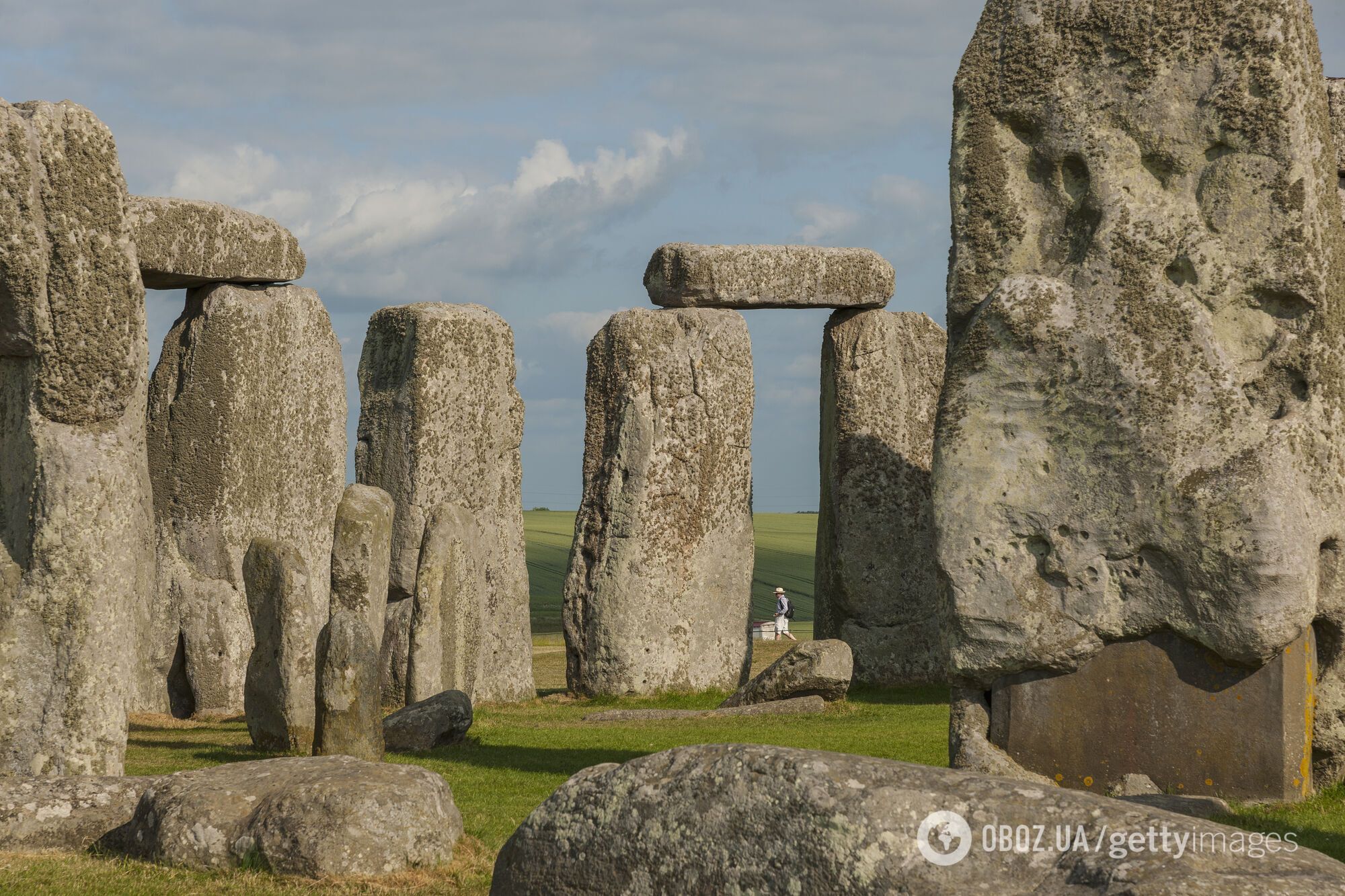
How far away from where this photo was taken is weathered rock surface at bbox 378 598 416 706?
1377cm

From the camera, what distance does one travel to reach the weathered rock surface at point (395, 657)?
13.8 metres

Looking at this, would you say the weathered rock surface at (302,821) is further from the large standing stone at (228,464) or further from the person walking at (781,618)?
the person walking at (781,618)

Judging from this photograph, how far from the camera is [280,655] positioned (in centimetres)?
1066

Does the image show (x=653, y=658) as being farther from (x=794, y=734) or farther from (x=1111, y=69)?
(x=1111, y=69)

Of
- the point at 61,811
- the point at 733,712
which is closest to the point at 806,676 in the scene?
the point at 733,712

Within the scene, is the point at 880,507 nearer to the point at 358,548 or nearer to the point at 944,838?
the point at 358,548

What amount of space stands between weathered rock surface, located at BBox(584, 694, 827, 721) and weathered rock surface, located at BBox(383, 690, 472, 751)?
2.37 metres

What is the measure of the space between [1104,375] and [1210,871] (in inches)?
185

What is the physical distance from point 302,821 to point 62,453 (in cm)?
232

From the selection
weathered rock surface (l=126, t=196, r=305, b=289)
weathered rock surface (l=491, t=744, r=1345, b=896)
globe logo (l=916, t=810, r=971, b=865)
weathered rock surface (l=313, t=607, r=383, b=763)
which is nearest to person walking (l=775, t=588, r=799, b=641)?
weathered rock surface (l=126, t=196, r=305, b=289)

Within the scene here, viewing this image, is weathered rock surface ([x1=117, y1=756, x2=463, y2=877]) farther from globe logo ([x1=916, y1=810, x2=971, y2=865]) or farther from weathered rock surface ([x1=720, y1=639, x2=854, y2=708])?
weathered rock surface ([x1=720, y1=639, x2=854, y2=708])

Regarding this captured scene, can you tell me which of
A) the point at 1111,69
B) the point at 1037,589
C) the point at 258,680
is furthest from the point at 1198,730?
the point at 258,680

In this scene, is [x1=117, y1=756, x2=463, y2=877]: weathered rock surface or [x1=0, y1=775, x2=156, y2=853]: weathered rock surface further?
[x1=0, y1=775, x2=156, y2=853]: weathered rock surface

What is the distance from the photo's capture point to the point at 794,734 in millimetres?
11539
